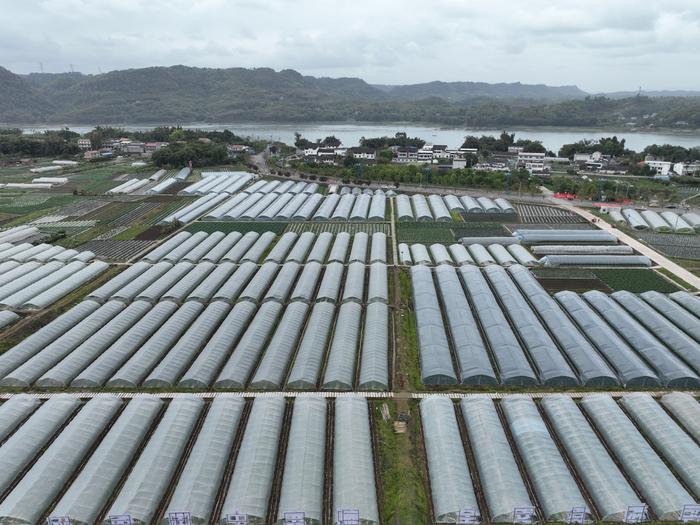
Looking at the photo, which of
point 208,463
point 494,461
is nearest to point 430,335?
point 494,461

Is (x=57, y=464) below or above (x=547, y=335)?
below

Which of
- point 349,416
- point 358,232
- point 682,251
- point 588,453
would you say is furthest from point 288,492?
point 682,251

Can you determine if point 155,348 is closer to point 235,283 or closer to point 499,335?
point 235,283

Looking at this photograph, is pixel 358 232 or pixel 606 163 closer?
pixel 358 232

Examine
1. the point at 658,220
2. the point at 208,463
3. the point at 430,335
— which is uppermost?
the point at 658,220

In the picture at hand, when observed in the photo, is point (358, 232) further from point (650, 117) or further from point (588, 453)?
point (650, 117)

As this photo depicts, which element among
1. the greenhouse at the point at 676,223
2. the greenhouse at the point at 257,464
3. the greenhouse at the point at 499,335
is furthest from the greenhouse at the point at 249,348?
the greenhouse at the point at 676,223

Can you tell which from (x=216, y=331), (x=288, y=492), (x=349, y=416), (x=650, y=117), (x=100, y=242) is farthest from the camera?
(x=650, y=117)
